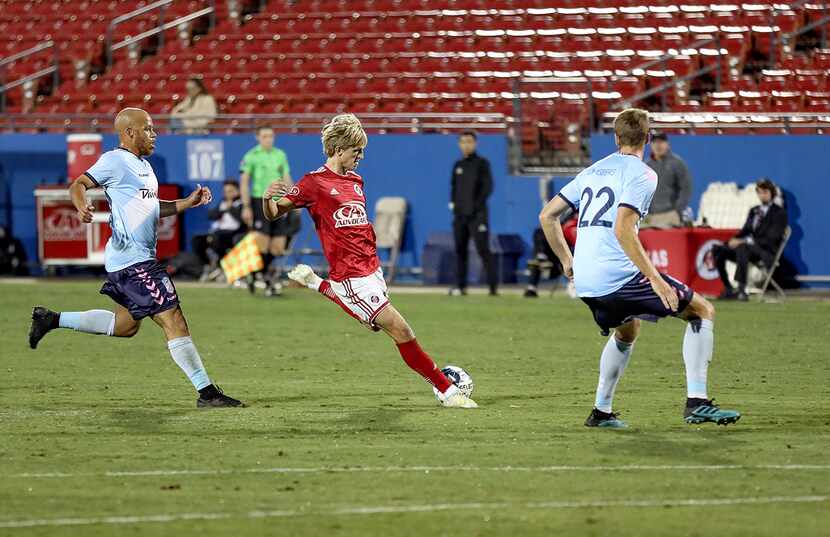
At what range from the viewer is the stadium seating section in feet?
78.1

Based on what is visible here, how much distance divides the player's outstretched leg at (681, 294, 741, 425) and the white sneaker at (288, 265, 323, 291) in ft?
7.94

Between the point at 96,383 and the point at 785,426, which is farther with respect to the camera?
the point at 96,383

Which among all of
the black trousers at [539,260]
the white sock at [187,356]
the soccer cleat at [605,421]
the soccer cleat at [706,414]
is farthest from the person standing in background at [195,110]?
the soccer cleat at [706,414]

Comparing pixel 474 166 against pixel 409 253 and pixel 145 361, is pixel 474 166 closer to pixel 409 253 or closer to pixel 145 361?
pixel 409 253

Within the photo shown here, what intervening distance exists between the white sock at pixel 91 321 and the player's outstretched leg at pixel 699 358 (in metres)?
3.92

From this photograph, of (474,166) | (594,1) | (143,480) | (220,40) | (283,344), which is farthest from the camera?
(220,40)

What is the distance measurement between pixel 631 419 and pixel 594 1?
17.7m

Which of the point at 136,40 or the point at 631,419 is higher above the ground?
the point at 136,40

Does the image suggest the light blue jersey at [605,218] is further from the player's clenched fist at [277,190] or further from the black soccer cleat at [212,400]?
the black soccer cleat at [212,400]

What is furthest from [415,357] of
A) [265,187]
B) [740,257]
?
[265,187]

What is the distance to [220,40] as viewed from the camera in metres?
29.0

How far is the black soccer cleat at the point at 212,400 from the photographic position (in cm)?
1025

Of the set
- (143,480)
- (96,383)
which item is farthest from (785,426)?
(96,383)

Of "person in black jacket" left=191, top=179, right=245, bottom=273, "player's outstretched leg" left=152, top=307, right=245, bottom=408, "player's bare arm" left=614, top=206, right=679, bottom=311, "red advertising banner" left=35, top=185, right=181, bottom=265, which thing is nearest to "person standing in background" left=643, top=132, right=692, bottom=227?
"person in black jacket" left=191, top=179, right=245, bottom=273
